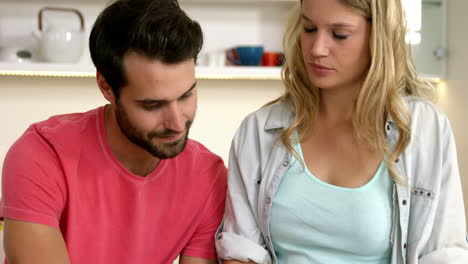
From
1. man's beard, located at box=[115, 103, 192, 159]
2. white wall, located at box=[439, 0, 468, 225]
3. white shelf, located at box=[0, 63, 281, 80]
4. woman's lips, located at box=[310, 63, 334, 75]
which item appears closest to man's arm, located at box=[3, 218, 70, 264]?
man's beard, located at box=[115, 103, 192, 159]

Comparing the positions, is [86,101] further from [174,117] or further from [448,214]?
[448,214]

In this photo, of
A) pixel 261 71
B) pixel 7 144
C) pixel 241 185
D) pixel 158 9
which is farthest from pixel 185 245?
pixel 7 144

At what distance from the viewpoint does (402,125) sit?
4.87 feet

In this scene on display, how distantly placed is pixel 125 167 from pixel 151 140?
0.42ft

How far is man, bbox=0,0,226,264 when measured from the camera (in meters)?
1.43

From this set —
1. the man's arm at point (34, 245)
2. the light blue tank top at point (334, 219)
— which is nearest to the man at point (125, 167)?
the man's arm at point (34, 245)

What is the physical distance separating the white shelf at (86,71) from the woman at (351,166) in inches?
52.2

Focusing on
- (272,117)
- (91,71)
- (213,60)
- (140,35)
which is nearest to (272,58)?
(213,60)

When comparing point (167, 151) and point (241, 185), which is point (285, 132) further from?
point (167, 151)

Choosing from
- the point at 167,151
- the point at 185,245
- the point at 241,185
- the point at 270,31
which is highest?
the point at 270,31

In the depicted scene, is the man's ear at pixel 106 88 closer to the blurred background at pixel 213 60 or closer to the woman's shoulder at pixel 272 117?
the woman's shoulder at pixel 272 117

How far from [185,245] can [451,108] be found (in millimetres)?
1724

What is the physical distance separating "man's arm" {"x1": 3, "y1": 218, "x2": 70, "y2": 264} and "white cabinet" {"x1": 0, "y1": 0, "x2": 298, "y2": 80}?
149 cm

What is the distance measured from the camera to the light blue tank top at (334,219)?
1.47 metres
